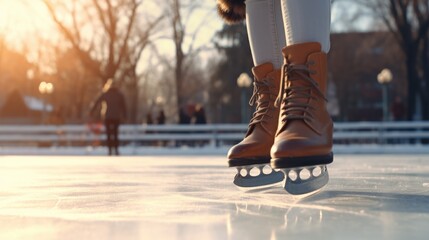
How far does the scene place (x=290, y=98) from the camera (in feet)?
5.41

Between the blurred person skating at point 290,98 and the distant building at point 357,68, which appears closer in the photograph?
the blurred person skating at point 290,98

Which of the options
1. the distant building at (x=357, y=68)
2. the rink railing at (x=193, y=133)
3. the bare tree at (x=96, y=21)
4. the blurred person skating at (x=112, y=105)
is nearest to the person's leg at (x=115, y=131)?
the blurred person skating at (x=112, y=105)

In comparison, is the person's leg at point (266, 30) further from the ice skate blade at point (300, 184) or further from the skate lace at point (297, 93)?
the ice skate blade at point (300, 184)

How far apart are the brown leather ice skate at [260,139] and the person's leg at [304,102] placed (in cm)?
18

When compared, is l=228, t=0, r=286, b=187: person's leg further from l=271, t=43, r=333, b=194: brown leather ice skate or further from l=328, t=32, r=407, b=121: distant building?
l=328, t=32, r=407, b=121: distant building

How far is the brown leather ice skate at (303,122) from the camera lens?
1519 mm

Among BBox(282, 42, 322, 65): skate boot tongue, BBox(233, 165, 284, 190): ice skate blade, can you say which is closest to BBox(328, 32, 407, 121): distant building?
BBox(233, 165, 284, 190): ice skate blade

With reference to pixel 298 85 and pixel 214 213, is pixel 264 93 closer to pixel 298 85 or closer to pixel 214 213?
pixel 298 85

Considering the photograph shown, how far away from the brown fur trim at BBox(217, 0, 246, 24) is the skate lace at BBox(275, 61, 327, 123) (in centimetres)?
75

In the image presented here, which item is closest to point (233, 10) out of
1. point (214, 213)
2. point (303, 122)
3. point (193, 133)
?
point (303, 122)

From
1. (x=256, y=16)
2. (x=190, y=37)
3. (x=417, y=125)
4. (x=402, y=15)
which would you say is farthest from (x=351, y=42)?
(x=256, y=16)

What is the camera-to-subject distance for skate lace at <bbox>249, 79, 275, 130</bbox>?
195cm

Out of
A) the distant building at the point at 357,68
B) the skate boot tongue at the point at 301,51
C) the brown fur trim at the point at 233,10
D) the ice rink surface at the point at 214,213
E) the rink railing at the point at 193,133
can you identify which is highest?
the distant building at the point at 357,68

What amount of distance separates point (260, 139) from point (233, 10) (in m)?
0.70
